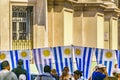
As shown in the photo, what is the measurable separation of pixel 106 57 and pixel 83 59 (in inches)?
30.4

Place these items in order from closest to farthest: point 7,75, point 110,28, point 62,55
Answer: point 7,75 < point 62,55 < point 110,28

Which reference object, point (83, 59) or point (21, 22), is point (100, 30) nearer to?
point (21, 22)

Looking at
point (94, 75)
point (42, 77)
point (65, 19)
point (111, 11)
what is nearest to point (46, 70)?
point (42, 77)

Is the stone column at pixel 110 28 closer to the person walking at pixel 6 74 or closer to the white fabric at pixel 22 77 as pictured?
the white fabric at pixel 22 77

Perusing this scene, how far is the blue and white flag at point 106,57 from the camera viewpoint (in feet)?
71.5

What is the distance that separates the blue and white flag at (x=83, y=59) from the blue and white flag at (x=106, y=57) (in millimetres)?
333

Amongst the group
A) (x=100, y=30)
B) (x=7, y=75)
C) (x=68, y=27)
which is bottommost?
(x=7, y=75)

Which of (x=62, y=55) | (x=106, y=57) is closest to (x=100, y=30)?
(x=106, y=57)

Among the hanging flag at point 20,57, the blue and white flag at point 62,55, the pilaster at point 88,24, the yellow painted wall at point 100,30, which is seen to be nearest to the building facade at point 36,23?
the pilaster at point 88,24

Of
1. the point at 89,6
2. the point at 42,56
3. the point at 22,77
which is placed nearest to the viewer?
the point at 22,77

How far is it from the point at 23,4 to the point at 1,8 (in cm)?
103

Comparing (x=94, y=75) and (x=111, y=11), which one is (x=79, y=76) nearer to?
(x=94, y=75)

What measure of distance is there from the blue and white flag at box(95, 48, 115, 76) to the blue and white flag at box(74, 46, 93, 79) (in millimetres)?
333

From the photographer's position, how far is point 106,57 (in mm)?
21859
